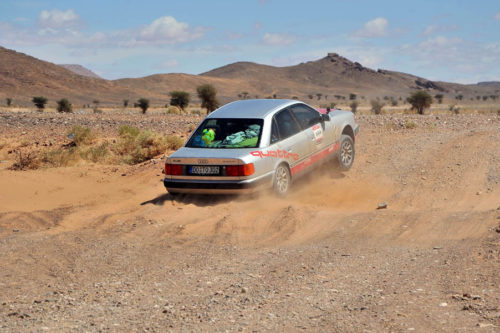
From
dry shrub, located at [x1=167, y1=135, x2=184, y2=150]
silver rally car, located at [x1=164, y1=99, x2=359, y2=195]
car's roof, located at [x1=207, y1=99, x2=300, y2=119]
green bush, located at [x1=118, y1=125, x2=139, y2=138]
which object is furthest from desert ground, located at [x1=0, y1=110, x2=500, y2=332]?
green bush, located at [x1=118, y1=125, x2=139, y2=138]

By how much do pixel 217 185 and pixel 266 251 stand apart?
2.25 meters

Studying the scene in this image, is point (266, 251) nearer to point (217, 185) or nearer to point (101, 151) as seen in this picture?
point (217, 185)

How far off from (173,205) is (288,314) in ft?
15.8

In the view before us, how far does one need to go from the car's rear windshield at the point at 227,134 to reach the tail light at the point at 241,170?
52cm

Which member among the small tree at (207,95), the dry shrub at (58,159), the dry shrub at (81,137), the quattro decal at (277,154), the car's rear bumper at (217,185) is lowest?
the dry shrub at (58,159)

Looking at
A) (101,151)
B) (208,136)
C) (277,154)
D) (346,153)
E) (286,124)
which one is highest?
(286,124)

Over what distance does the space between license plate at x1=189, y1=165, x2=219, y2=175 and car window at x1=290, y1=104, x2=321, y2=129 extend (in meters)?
1.94

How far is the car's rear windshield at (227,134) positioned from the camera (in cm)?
932

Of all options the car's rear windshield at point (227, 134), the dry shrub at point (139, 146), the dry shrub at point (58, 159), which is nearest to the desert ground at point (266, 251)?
the car's rear windshield at point (227, 134)

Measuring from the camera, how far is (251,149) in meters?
9.04

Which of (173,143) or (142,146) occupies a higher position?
(173,143)

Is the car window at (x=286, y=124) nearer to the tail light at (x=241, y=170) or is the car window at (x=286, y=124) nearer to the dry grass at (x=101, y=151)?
the tail light at (x=241, y=170)

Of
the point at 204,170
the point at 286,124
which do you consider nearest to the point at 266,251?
the point at 204,170

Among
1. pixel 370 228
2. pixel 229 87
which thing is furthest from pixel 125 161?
pixel 229 87
